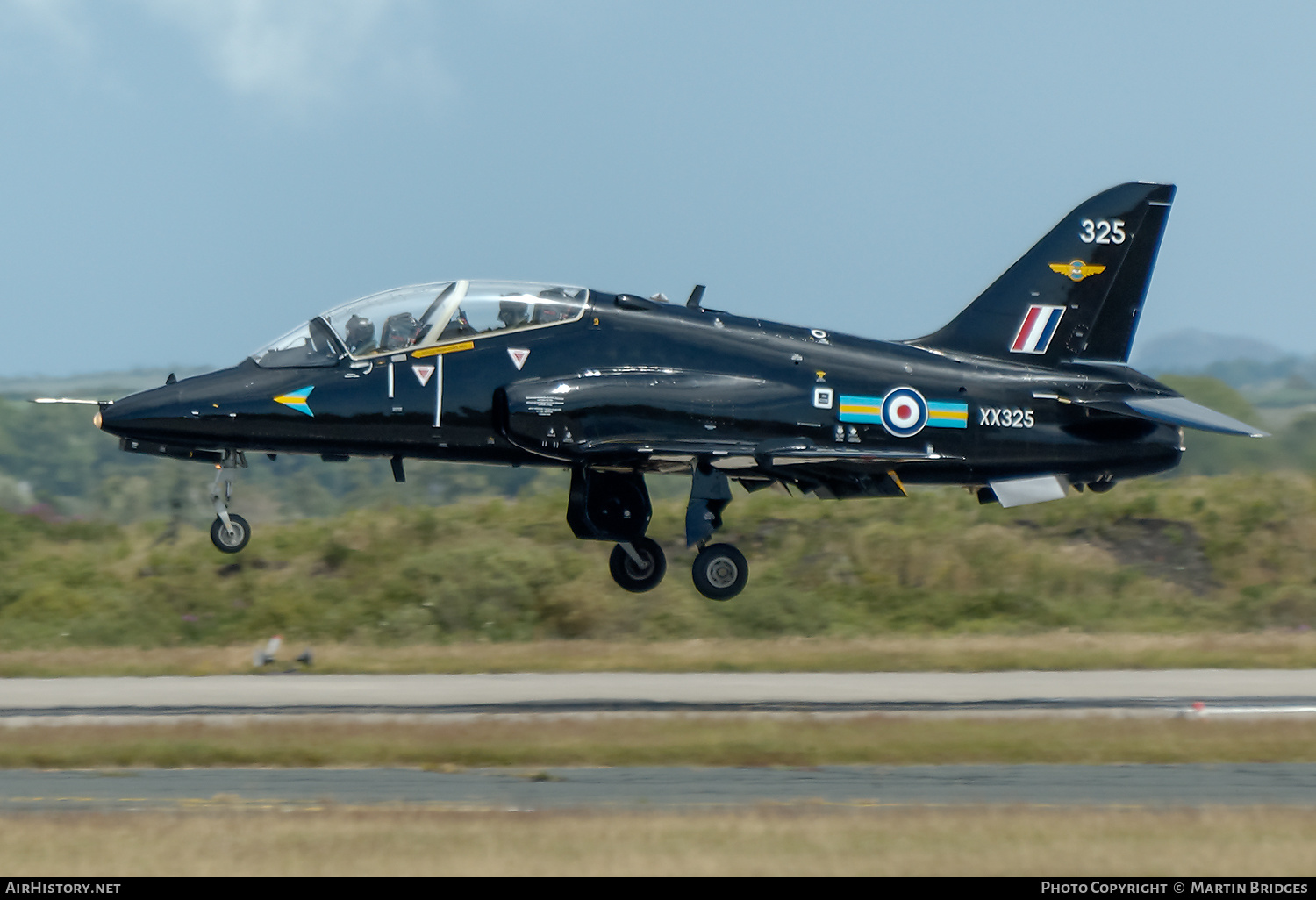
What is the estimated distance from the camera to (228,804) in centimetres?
1276

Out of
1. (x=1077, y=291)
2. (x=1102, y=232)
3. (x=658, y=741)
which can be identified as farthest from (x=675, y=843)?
(x=1102, y=232)

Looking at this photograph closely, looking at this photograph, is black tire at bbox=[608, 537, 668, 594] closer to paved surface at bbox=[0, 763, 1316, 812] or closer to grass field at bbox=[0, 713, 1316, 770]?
grass field at bbox=[0, 713, 1316, 770]

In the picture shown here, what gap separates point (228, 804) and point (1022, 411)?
12.0 m

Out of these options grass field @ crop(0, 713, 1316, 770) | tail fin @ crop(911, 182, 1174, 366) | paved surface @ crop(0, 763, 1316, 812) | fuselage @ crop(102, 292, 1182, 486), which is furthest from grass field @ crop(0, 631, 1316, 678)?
paved surface @ crop(0, 763, 1316, 812)

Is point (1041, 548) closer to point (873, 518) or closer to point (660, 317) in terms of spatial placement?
point (873, 518)

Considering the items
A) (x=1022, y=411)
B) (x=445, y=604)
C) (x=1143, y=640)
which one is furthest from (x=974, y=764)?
(x=445, y=604)

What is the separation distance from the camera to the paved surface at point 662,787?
12.9 meters

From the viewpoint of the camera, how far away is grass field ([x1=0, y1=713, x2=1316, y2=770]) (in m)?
15.3

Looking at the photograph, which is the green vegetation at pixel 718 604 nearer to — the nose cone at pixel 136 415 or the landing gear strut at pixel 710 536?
the landing gear strut at pixel 710 536

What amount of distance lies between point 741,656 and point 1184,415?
8.23 m

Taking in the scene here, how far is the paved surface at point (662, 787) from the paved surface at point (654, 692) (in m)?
3.29

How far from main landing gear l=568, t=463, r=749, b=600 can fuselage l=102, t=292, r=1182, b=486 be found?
0.57 meters

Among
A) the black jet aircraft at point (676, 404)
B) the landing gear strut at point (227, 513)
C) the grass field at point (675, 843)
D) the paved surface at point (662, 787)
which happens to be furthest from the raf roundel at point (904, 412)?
the landing gear strut at point (227, 513)

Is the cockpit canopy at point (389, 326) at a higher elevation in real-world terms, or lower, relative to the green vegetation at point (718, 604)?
higher
